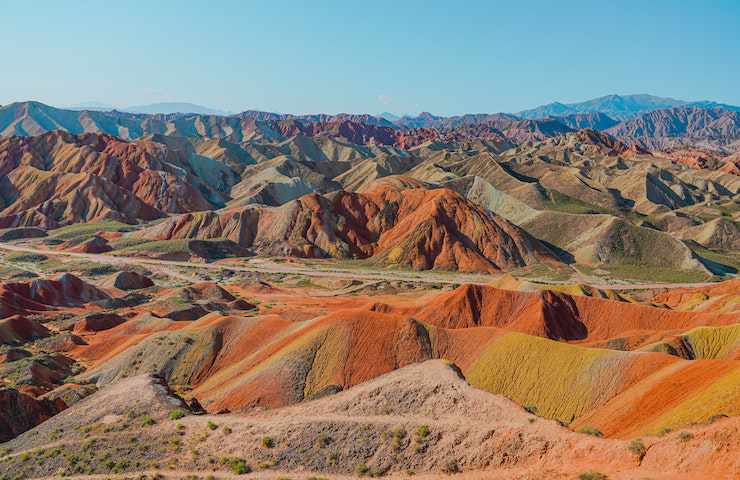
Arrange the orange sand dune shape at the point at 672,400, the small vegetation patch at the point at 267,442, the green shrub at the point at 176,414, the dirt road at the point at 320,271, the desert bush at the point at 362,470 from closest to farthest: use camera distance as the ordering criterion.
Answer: the desert bush at the point at 362,470
the orange sand dune shape at the point at 672,400
the small vegetation patch at the point at 267,442
the green shrub at the point at 176,414
the dirt road at the point at 320,271

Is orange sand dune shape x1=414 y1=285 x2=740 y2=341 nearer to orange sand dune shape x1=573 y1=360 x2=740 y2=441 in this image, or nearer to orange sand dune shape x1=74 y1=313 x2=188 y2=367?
orange sand dune shape x1=573 y1=360 x2=740 y2=441

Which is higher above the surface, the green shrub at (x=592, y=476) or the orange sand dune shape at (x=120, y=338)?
the green shrub at (x=592, y=476)

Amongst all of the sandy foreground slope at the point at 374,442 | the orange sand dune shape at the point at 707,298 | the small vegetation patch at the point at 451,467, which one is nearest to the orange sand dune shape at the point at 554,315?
the orange sand dune shape at the point at 707,298

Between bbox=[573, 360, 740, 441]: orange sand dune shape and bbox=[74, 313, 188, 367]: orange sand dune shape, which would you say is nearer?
bbox=[573, 360, 740, 441]: orange sand dune shape

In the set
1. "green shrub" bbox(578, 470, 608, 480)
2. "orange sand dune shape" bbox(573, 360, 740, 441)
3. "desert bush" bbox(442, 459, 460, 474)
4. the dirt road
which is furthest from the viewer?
the dirt road

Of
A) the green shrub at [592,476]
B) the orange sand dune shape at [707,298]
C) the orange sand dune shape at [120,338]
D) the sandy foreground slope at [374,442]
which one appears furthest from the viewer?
the orange sand dune shape at [707,298]

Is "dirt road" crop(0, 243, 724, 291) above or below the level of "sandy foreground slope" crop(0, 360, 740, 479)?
below

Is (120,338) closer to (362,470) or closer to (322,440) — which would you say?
(322,440)

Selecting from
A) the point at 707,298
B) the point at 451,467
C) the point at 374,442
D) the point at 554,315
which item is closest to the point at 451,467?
the point at 451,467

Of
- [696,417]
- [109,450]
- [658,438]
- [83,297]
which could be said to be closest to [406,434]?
[658,438]

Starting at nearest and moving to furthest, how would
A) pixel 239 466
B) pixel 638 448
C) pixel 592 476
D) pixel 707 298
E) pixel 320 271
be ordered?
pixel 592 476 → pixel 638 448 → pixel 239 466 → pixel 707 298 → pixel 320 271

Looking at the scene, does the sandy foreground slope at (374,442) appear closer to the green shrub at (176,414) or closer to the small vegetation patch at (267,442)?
the small vegetation patch at (267,442)

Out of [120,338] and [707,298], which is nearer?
[120,338]

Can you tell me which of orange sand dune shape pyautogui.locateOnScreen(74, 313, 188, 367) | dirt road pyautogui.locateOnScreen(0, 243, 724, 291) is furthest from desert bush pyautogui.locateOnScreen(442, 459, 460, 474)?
dirt road pyautogui.locateOnScreen(0, 243, 724, 291)
